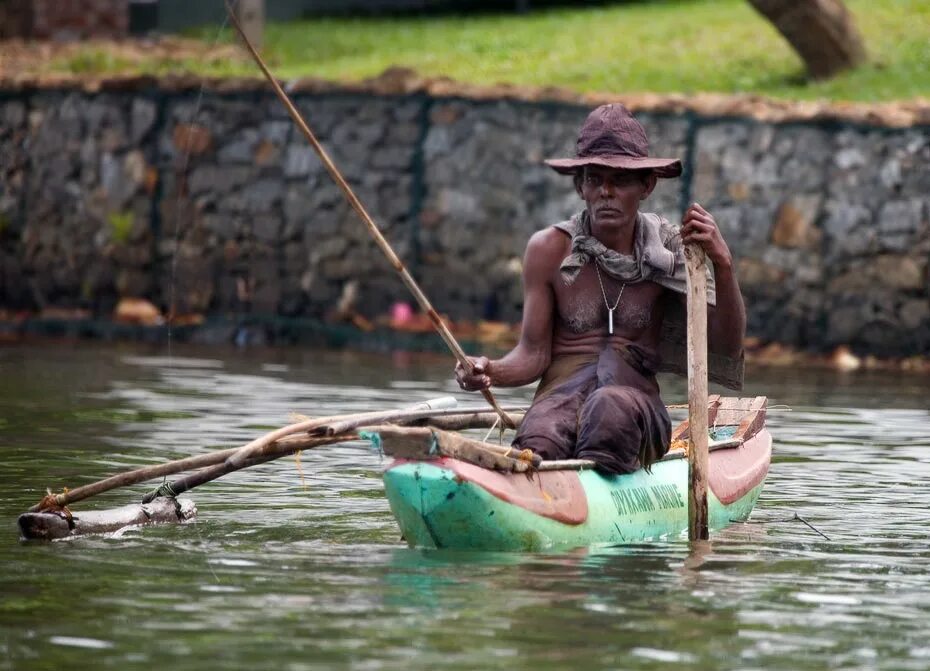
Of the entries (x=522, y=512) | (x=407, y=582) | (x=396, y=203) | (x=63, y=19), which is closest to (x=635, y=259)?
(x=522, y=512)

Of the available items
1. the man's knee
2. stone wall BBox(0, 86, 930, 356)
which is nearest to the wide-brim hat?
the man's knee

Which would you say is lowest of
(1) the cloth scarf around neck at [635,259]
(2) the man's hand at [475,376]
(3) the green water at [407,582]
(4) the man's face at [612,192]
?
(3) the green water at [407,582]

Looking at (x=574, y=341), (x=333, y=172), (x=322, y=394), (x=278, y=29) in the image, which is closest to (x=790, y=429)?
(x=322, y=394)

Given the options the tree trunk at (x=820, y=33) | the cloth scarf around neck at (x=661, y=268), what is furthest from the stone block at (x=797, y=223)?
the cloth scarf around neck at (x=661, y=268)

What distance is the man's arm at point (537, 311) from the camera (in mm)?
8484

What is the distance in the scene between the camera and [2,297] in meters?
21.0

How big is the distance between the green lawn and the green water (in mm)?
8888

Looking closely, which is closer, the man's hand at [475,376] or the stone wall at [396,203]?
the man's hand at [475,376]

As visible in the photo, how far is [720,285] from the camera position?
328 inches

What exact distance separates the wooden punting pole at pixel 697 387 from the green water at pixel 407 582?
0.19 m

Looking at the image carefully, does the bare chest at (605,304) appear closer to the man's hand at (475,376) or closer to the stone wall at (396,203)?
the man's hand at (475,376)

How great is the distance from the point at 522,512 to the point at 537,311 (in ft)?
4.08

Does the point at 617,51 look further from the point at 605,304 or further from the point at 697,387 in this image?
the point at 697,387

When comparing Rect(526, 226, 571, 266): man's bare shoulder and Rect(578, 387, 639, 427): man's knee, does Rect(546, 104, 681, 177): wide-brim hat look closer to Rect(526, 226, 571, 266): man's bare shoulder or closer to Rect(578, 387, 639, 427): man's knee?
Rect(526, 226, 571, 266): man's bare shoulder
